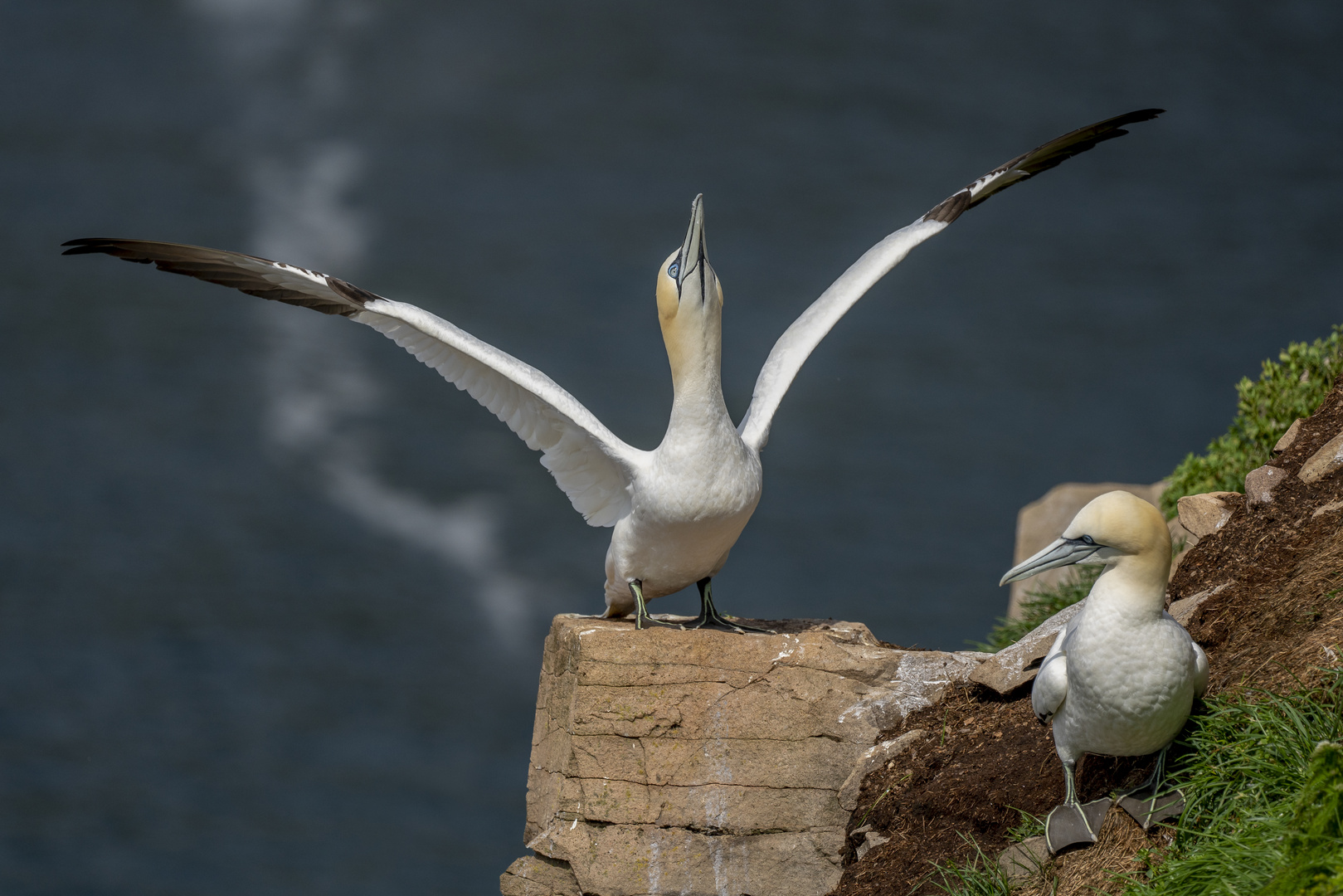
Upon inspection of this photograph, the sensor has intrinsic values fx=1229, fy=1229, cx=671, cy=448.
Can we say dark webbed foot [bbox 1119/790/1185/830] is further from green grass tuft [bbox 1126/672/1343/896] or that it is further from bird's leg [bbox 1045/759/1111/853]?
bird's leg [bbox 1045/759/1111/853]

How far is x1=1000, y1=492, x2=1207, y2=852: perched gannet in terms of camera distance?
3639 mm

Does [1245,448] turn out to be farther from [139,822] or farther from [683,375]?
[139,822]

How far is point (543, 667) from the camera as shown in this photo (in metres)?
6.23

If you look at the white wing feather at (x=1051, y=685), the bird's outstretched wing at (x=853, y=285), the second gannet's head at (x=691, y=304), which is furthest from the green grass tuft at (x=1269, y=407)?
the white wing feather at (x=1051, y=685)

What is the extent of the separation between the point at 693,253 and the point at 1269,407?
369 cm

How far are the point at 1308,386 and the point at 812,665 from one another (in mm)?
3492

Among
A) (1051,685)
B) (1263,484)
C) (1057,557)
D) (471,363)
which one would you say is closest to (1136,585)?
(1057,557)

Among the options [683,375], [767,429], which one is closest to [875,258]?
[767,429]

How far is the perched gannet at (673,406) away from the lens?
5.73 meters

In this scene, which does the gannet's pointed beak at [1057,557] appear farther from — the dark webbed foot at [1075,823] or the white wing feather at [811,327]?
the white wing feather at [811,327]

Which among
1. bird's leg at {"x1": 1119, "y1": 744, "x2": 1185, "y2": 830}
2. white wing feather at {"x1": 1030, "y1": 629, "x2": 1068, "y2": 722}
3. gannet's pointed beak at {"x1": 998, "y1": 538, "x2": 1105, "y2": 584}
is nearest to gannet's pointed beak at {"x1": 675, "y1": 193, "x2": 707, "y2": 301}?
gannet's pointed beak at {"x1": 998, "y1": 538, "x2": 1105, "y2": 584}

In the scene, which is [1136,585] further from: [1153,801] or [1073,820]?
[1073,820]

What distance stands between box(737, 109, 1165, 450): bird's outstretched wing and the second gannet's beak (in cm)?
92

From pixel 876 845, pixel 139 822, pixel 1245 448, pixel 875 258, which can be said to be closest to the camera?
pixel 876 845
